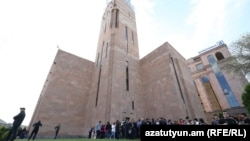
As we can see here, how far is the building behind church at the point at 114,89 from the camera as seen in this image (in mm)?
17031

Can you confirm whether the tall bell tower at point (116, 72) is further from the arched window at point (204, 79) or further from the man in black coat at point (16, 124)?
the arched window at point (204, 79)

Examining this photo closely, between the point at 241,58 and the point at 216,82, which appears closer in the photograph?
the point at 241,58

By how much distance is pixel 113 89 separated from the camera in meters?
17.8

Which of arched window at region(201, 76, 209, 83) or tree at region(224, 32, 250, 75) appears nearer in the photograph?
tree at region(224, 32, 250, 75)

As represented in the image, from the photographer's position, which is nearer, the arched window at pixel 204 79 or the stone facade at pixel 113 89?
the stone facade at pixel 113 89

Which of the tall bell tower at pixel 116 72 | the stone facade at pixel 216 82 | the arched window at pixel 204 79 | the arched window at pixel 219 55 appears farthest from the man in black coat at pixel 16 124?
the arched window at pixel 219 55

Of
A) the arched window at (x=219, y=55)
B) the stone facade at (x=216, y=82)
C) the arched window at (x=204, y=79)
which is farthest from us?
the arched window at (x=219, y=55)

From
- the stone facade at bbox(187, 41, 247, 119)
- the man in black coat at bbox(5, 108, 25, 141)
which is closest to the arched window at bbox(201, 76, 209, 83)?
the stone facade at bbox(187, 41, 247, 119)

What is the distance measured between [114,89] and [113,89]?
145 millimetres

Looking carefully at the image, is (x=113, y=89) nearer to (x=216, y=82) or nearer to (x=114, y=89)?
(x=114, y=89)

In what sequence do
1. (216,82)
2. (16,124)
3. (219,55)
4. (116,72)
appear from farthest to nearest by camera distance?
(219,55), (216,82), (116,72), (16,124)

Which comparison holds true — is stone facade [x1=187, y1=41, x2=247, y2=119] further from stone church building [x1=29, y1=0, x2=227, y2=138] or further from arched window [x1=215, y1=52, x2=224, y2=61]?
stone church building [x1=29, y1=0, x2=227, y2=138]

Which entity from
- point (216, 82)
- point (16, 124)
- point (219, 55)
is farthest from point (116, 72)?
point (219, 55)

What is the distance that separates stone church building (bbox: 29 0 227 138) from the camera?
1703cm
